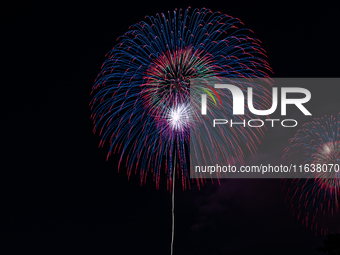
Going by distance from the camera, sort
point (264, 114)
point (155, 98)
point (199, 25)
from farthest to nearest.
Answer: point (264, 114), point (155, 98), point (199, 25)

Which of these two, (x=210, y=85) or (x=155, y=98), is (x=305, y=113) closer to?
(x=210, y=85)

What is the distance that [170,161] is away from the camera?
32.6 m

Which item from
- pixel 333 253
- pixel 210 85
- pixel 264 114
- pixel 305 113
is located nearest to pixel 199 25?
pixel 210 85

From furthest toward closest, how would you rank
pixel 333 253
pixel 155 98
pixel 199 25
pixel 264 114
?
pixel 333 253 < pixel 264 114 < pixel 155 98 < pixel 199 25

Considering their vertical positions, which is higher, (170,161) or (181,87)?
(181,87)

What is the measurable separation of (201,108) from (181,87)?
2.44 meters

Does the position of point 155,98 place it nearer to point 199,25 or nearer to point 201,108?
point 201,108

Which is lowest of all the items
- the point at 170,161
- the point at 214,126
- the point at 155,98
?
the point at 170,161

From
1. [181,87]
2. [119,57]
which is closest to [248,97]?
[181,87]

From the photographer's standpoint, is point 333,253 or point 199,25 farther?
point 333,253

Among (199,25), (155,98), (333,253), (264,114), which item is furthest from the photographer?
(333,253)

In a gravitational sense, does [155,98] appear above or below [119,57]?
below

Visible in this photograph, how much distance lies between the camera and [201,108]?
1280 inches

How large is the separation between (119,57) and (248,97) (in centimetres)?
1146
